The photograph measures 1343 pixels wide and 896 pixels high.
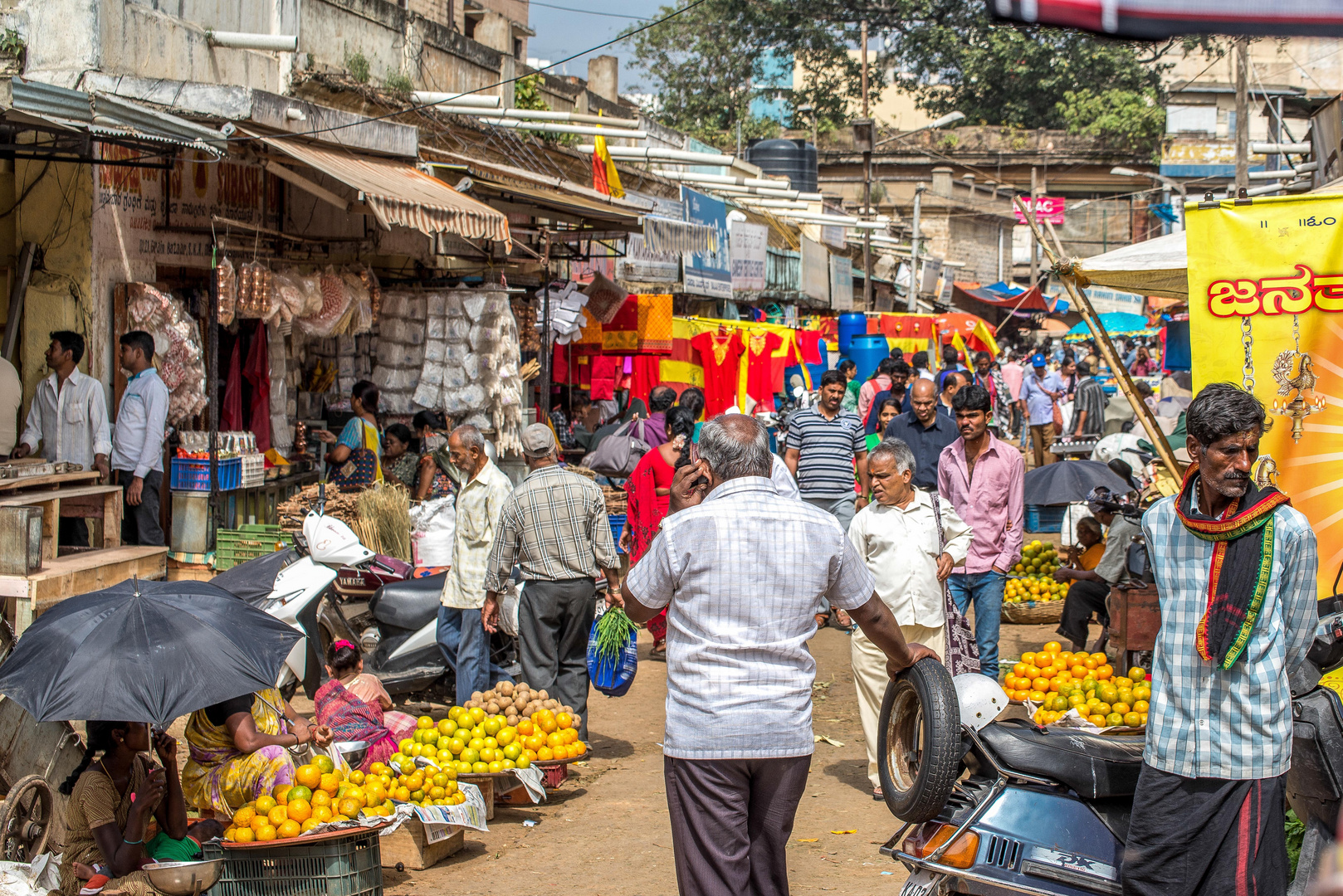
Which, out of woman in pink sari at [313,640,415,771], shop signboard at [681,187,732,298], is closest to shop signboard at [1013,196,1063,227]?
shop signboard at [681,187,732,298]

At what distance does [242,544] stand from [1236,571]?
23.7 feet

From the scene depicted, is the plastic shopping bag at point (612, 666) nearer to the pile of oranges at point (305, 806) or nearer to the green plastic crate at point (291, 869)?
the pile of oranges at point (305, 806)

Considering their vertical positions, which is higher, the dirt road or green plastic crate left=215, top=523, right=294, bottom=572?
green plastic crate left=215, top=523, right=294, bottom=572

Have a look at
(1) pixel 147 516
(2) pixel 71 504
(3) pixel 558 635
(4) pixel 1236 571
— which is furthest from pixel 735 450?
(1) pixel 147 516

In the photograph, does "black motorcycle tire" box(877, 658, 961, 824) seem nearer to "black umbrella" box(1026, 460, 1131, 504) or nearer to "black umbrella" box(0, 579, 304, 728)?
"black umbrella" box(0, 579, 304, 728)

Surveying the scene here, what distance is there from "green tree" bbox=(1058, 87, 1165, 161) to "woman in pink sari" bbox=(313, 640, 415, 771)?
39.3m

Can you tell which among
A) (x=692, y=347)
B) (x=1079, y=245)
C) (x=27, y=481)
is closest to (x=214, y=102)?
(x=27, y=481)

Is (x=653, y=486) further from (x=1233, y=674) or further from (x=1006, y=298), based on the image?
(x=1006, y=298)

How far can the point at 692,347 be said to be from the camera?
15.4 m

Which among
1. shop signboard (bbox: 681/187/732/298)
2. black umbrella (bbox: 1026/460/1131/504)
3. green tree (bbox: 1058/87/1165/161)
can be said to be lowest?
black umbrella (bbox: 1026/460/1131/504)

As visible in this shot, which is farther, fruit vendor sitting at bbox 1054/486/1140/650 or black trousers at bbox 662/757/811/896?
fruit vendor sitting at bbox 1054/486/1140/650

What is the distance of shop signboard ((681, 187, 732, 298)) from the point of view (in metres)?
16.6

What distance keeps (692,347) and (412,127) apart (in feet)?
21.4

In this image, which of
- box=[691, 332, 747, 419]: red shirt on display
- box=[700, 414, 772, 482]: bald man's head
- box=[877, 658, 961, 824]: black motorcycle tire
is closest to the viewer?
box=[700, 414, 772, 482]: bald man's head
